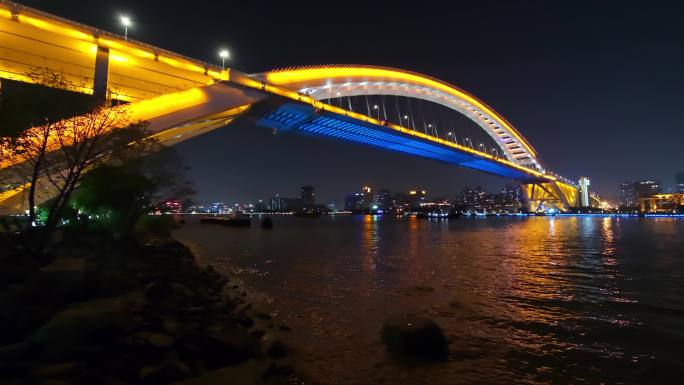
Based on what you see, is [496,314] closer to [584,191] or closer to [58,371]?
[58,371]

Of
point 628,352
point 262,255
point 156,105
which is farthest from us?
point 156,105

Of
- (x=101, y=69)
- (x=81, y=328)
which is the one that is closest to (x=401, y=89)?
(x=101, y=69)

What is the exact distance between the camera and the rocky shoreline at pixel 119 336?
4.20 meters

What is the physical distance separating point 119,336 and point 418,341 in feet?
14.9

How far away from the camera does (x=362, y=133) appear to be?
60.3 metres

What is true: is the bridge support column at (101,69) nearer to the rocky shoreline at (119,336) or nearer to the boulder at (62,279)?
the rocky shoreline at (119,336)

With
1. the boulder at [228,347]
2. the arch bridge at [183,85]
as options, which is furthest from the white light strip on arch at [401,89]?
the boulder at [228,347]

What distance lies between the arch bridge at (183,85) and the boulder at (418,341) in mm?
12524

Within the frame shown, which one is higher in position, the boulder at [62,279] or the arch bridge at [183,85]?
the arch bridge at [183,85]

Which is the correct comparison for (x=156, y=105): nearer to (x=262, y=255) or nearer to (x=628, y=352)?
(x=262, y=255)

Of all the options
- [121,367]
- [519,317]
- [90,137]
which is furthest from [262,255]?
[121,367]

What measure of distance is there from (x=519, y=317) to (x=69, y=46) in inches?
1264

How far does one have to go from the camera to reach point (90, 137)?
44.3 ft

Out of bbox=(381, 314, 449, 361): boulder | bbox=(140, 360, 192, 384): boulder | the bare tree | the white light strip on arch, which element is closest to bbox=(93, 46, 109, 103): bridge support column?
the bare tree
